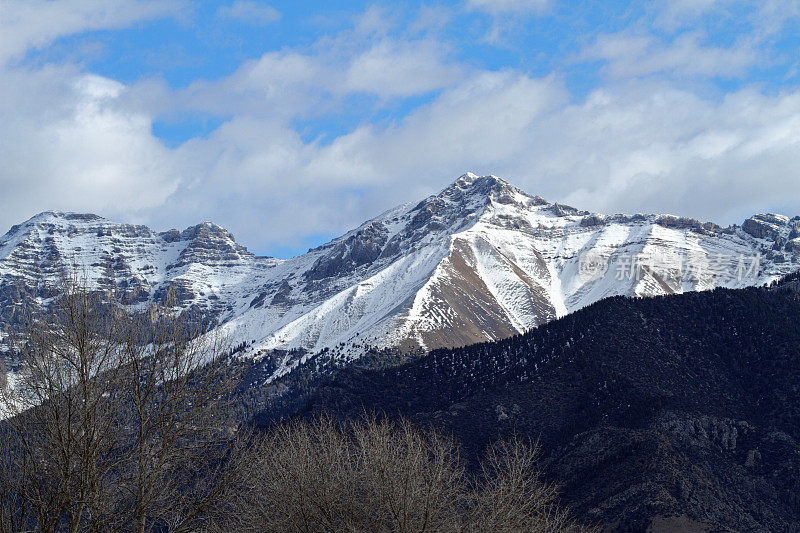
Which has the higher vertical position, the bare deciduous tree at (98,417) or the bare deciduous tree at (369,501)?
the bare deciduous tree at (98,417)

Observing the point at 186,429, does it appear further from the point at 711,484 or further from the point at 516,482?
the point at 711,484

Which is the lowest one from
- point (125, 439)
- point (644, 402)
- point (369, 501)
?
point (644, 402)

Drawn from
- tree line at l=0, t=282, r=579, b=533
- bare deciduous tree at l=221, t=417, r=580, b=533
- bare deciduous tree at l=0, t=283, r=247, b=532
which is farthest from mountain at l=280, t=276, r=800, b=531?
bare deciduous tree at l=0, t=283, r=247, b=532

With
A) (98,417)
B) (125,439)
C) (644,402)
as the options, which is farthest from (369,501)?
(644,402)

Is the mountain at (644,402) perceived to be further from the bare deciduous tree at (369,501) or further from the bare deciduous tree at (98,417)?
the bare deciduous tree at (98,417)

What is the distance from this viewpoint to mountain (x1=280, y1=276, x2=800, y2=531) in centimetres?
10744

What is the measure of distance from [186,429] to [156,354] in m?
3.40

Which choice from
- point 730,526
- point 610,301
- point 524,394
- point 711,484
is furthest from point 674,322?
point 730,526

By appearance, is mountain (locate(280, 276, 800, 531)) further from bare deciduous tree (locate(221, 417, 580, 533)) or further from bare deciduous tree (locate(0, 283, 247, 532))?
bare deciduous tree (locate(0, 283, 247, 532))

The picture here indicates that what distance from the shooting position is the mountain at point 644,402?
10744 centimetres

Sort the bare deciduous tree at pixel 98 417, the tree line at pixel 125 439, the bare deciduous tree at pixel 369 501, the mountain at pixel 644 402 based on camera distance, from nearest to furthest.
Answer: the bare deciduous tree at pixel 98 417, the tree line at pixel 125 439, the bare deciduous tree at pixel 369 501, the mountain at pixel 644 402

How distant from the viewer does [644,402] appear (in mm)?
130375

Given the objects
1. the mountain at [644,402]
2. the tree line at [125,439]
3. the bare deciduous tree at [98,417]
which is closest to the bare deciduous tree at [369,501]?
the tree line at [125,439]

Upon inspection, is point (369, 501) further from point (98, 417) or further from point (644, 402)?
point (644, 402)
